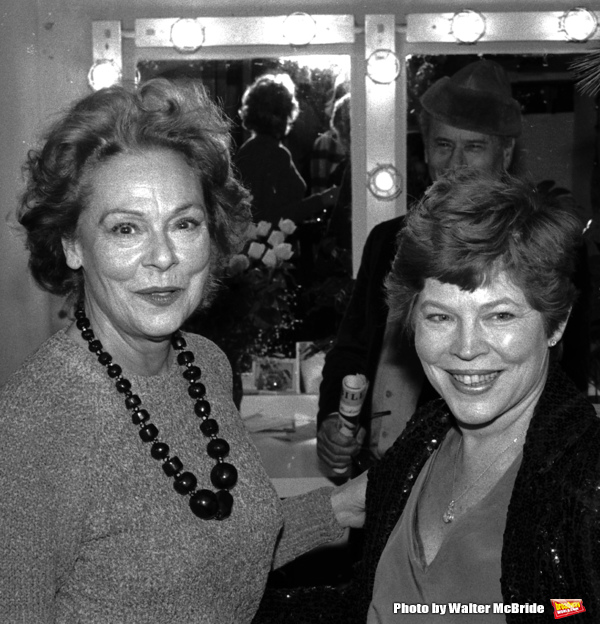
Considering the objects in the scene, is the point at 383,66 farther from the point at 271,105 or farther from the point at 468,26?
the point at 271,105

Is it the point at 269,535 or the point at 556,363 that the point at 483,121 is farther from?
the point at 269,535

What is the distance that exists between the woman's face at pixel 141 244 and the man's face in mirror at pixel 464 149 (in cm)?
136

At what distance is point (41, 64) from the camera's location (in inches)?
138

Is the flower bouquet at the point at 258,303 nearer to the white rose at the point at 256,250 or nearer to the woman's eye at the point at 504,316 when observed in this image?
the white rose at the point at 256,250

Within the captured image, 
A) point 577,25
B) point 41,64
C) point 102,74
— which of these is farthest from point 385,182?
point 41,64

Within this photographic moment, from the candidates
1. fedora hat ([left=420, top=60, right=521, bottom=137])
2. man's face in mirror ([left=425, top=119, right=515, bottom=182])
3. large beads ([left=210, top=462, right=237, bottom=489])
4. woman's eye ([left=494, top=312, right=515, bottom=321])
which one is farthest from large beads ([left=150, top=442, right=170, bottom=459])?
fedora hat ([left=420, top=60, right=521, bottom=137])

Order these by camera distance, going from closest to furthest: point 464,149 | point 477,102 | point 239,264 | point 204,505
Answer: point 204,505 → point 464,149 → point 477,102 → point 239,264

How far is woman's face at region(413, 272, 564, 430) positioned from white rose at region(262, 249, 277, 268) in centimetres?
189

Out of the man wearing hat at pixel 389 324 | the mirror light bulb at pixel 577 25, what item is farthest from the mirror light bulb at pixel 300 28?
the mirror light bulb at pixel 577 25

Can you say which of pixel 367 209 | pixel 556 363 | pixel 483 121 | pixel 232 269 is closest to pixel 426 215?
pixel 556 363

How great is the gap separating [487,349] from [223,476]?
1.71 ft

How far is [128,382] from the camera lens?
155 cm

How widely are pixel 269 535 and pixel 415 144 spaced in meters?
2.29

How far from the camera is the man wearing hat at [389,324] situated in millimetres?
2514
